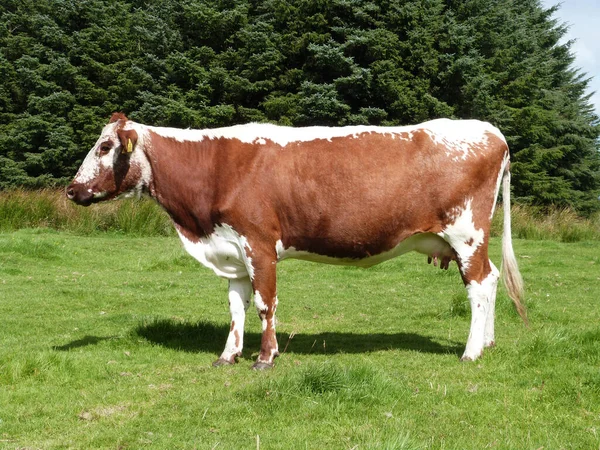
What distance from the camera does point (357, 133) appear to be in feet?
22.6

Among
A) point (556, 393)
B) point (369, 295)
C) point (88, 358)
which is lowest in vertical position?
point (369, 295)

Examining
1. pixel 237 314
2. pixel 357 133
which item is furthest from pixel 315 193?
pixel 237 314

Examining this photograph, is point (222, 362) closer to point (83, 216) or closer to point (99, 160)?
point (99, 160)

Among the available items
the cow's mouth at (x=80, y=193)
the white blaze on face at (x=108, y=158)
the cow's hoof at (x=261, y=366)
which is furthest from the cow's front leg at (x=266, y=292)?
the cow's mouth at (x=80, y=193)

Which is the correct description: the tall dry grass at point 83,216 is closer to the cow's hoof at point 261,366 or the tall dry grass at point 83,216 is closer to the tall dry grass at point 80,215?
the tall dry grass at point 80,215

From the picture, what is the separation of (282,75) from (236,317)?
28.9 meters

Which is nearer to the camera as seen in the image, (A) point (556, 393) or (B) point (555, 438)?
(B) point (555, 438)

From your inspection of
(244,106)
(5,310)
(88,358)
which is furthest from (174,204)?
(244,106)

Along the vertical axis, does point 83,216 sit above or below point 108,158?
below

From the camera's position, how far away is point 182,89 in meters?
36.7

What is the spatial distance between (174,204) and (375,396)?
10.3 feet

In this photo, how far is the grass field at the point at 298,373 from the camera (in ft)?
14.3

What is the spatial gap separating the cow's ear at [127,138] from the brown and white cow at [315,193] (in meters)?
0.02

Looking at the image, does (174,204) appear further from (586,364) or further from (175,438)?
(586,364)
